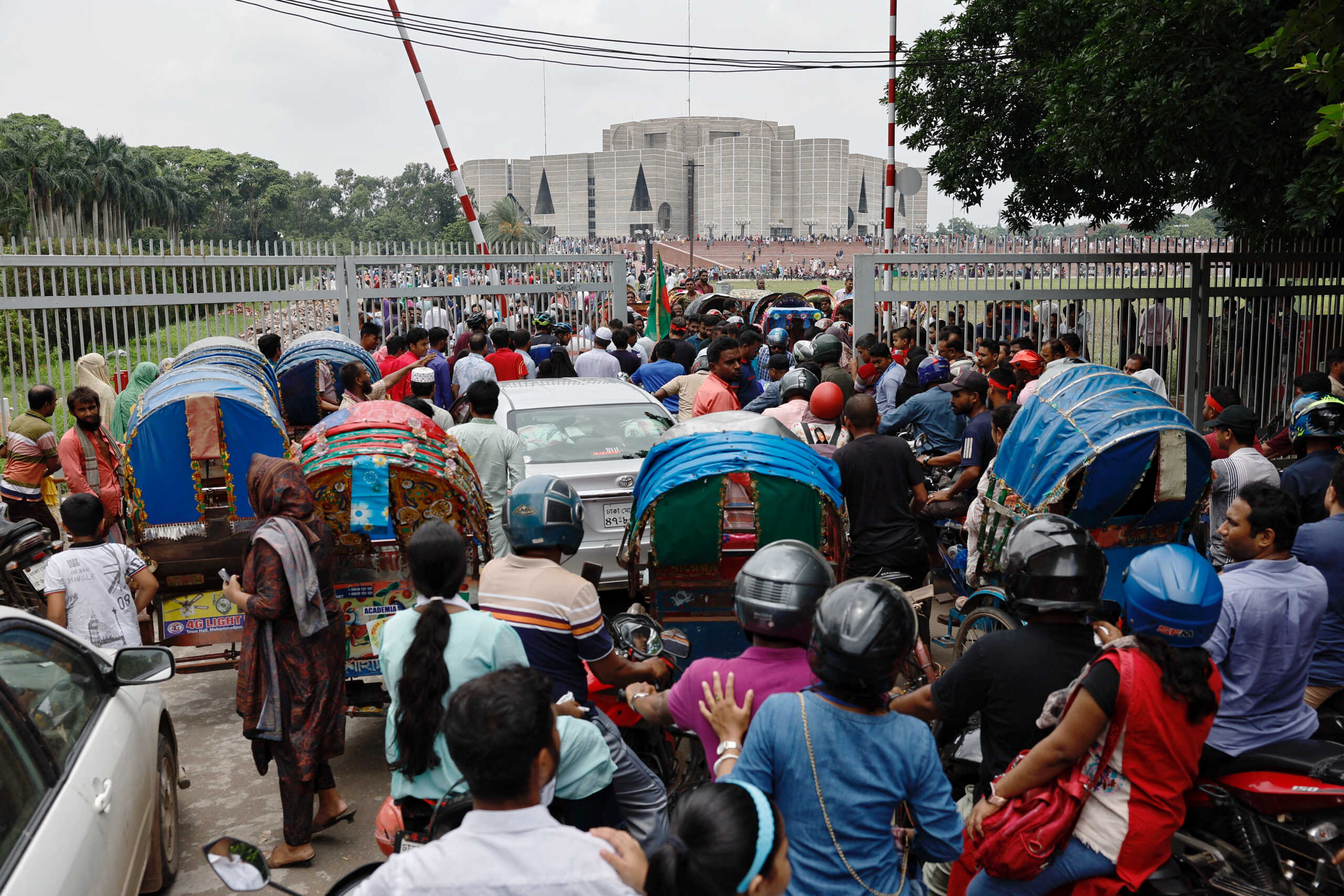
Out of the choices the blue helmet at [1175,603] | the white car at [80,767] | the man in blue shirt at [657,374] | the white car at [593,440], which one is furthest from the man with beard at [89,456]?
the blue helmet at [1175,603]

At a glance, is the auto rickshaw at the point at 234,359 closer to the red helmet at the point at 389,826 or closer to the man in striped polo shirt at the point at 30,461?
the man in striped polo shirt at the point at 30,461

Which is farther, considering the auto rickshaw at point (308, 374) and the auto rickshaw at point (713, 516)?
the auto rickshaw at point (308, 374)

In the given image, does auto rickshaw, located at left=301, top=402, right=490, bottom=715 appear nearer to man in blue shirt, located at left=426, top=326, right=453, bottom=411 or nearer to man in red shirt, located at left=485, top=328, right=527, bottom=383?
man in blue shirt, located at left=426, top=326, right=453, bottom=411

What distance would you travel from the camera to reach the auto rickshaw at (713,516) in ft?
16.6

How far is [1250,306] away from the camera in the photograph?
42.6ft

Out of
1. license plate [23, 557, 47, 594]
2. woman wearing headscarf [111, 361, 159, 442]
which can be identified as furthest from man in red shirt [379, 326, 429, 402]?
license plate [23, 557, 47, 594]

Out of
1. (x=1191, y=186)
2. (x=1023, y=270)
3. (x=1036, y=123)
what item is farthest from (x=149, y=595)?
(x=1036, y=123)

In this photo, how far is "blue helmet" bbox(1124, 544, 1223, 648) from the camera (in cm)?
287

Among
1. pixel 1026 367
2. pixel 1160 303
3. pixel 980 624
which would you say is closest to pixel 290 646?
pixel 980 624

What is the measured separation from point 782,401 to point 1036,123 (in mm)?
9188

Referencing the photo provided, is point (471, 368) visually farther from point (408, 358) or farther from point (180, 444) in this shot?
point (180, 444)

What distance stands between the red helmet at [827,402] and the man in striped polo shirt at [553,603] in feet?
11.3

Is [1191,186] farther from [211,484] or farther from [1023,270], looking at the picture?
[211,484]

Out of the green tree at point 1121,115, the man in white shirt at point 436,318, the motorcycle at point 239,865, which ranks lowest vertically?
the motorcycle at point 239,865
